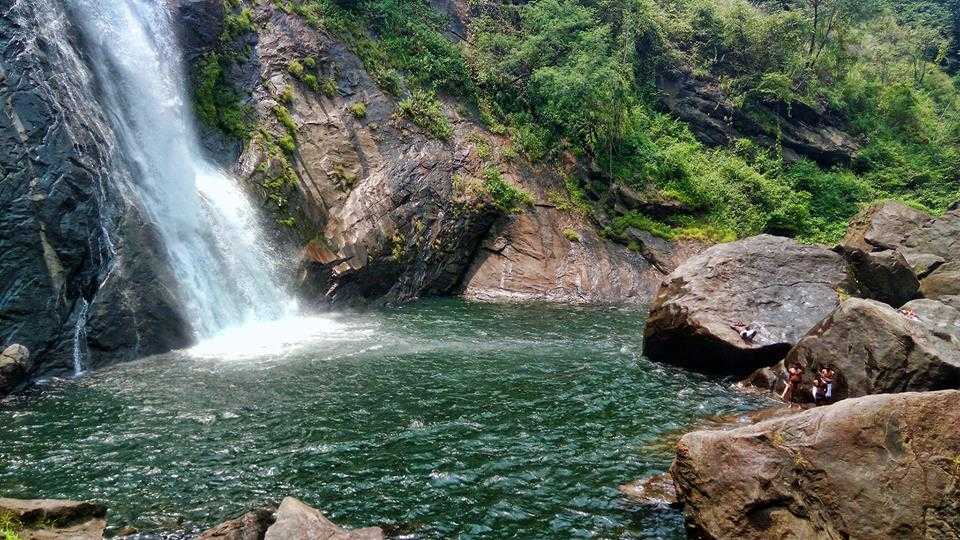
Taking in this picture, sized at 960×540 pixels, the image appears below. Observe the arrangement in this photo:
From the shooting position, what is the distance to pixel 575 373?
57.7 ft

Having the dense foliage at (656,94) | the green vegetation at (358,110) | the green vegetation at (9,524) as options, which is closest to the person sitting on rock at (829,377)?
the green vegetation at (9,524)

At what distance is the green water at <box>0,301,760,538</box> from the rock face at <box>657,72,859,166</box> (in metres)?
28.3

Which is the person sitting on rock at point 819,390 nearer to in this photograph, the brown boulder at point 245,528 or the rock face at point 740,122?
the brown boulder at point 245,528

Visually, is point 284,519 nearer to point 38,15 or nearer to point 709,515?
point 709,515

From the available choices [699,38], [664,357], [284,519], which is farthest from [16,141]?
[699,38]

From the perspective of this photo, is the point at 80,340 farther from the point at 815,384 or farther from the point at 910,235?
the point at 910,235

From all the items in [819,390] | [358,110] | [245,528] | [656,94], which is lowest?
[819,390]

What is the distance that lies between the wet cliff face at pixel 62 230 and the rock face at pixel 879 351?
17.7 meters

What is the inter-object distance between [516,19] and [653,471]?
37676mm

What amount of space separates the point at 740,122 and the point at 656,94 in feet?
19.6

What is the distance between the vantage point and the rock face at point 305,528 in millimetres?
7773

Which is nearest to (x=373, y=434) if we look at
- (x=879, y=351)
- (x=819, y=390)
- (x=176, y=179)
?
(x=819, y=390)

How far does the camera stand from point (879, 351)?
1490cm

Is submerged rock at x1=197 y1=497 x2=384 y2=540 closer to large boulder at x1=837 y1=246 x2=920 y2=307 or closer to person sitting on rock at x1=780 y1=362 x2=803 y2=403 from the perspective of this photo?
person sitting on rock at x1=780 y1=362 x2=803 y2=403
